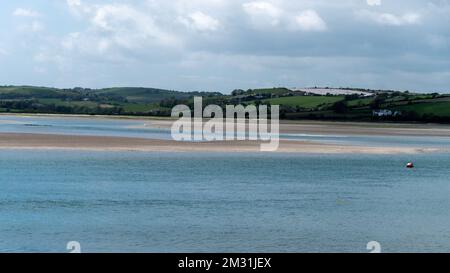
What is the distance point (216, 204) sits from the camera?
24.7 metres

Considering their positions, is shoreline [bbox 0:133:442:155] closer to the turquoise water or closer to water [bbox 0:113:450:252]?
water [bbox 0:113:450:252]

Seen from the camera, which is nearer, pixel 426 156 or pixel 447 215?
pixel 447 215

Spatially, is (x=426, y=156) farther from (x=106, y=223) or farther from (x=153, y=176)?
(x=106, y=223)

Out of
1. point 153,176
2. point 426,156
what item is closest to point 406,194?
point 153,176

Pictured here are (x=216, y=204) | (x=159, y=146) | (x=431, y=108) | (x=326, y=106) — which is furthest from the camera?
(x=326, y=106)

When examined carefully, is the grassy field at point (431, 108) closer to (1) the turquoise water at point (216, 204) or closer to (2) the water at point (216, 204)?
(2) the water at point (216, 204)

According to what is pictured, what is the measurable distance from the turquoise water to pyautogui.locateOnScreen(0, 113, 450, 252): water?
0.03m

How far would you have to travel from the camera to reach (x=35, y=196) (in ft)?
84.4

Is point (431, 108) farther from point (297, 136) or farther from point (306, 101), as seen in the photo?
point (297, 136)

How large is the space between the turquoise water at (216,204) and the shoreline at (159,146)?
473 centimetres

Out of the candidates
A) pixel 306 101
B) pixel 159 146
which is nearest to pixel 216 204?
pixel 159 146

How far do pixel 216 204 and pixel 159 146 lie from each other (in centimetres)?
2247
